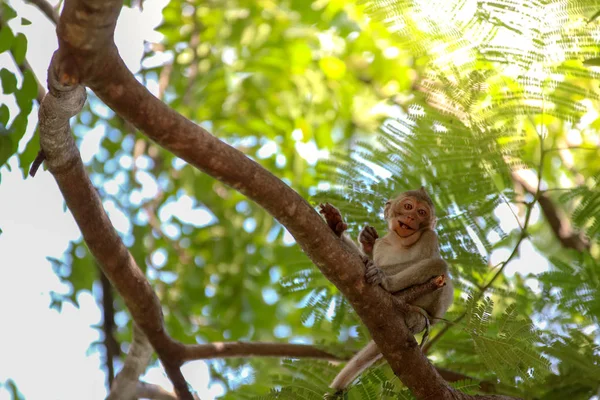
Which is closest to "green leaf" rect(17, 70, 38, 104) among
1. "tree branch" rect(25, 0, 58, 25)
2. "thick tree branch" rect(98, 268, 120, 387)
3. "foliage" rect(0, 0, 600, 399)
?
"foliage" rect(0, 0, 600, 399)

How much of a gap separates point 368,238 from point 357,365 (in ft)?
3.30

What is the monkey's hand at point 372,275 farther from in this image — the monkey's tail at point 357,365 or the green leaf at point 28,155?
the green leaf at point 28,155

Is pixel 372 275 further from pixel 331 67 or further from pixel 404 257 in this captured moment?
pixel 331 67

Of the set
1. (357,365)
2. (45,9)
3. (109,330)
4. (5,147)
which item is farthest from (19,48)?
(357,365)

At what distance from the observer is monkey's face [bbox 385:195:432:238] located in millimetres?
6102

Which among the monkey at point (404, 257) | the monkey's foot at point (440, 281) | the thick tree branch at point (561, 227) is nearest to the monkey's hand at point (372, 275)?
the monkey at point (404, 257)

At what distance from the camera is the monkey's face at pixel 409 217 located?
6102 mm

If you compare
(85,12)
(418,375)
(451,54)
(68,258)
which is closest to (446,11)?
(451,54)

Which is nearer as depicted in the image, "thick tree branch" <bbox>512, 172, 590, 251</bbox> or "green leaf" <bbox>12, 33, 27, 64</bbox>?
"green leaf" <bbox>12, 33, 27, 64</bbox>

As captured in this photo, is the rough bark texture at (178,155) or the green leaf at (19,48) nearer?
the rough bark texture at (178,155)

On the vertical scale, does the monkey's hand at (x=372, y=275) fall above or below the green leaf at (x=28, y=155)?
below

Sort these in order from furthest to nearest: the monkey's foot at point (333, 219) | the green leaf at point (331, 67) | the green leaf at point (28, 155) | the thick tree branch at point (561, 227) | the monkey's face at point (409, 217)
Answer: the green leaf at point (331, 67) → the thick tree branch at point (561, 227) → the monkey's face at point (409, 217) → the green leaf at point (28, 155) → the monkey's foot at point (333, 219)

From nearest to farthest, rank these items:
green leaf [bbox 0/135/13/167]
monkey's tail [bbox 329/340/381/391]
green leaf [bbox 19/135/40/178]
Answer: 1. green leaf [bbox 0/135/13/167]
2. green leaf [bbox 19/135/40/178]
3. monkey's tail [bbox 329/340/381/391]

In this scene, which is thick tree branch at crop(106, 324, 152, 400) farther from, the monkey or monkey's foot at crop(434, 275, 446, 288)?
monkey's foot at crop(434, 275, 446, 288)
